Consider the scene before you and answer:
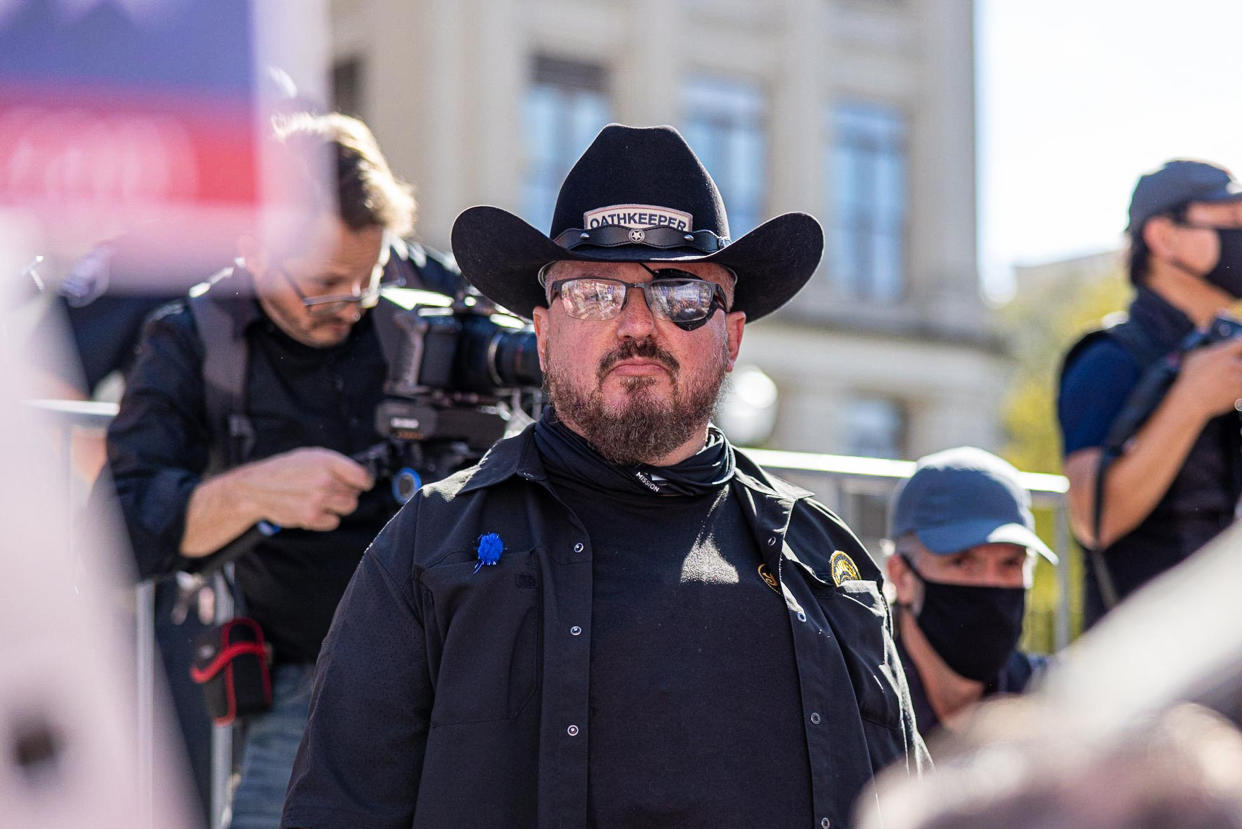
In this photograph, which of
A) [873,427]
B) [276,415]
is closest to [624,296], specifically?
Result: [276,415]

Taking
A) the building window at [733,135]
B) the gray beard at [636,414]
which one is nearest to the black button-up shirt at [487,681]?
the gray beard at [636,414]

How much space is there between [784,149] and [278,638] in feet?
72.8

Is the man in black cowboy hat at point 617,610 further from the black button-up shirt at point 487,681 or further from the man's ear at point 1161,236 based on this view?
the man's ear at point 1161,236

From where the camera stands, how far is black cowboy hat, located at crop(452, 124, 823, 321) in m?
3.25

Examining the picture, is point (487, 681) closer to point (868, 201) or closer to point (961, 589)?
point (961, 589)

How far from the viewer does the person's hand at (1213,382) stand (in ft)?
13.6

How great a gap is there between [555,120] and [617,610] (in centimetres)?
2128

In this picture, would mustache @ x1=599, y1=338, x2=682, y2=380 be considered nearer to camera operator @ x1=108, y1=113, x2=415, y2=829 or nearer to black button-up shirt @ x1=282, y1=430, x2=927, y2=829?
black button-up shirt @ x1=282, y1=430, x2=927, y2=829

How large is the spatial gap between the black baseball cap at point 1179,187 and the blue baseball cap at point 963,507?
0.81 m

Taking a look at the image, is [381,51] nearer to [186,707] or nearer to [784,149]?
[784,149]

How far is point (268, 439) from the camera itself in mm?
4012

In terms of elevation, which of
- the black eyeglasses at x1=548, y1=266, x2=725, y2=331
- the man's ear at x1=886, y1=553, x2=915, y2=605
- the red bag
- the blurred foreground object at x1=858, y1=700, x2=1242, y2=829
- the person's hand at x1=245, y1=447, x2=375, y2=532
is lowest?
the red bag

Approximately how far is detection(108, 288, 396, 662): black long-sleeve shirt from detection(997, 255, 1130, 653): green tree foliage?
1.86 meters

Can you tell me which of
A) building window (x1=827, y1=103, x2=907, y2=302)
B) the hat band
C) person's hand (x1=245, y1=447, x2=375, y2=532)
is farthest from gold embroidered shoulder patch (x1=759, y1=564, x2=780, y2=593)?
building window (x1=827, y1=103, x2=907, y2=302)
